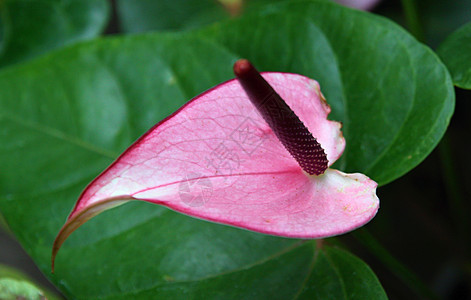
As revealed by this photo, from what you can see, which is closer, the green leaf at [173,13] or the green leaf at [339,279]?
the green leaf at [339,279]

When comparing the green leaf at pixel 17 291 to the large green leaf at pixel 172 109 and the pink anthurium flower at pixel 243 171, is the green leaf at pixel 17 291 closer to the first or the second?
the large green leaf at pixel 172 109

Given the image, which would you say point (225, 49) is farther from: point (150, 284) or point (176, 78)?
point (150, 284)

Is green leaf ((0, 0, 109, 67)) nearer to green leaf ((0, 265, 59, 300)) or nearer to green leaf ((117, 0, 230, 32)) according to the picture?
green leaf ((117, 0, 230, 32))

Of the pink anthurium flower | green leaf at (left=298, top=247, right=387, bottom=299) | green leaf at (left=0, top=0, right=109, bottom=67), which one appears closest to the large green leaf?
green leaf at (left=298, top=247, right=387, bottom=299)

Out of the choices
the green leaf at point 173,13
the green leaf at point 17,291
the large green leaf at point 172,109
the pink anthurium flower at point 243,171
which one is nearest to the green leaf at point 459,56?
the large green leaf at point 172,109

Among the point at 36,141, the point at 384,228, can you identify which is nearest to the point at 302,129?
the point at 36,141

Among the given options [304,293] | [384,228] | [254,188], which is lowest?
[384,228]
